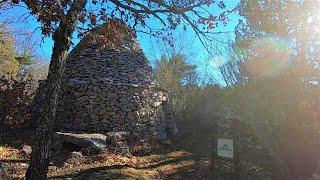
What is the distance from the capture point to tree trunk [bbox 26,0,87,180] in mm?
7305

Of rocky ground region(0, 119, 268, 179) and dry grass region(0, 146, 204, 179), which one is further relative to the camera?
rocky ground region(0, 119, 268, 179)

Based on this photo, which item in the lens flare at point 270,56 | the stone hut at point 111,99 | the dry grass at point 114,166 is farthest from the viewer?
the stone hut at point 111,99

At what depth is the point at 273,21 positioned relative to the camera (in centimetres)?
1162

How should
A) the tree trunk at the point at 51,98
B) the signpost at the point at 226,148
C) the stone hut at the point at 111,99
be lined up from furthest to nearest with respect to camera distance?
the stone hut at the point at 111,99
the signpost at the point at 226,148
the tree trunk at the point at 51,98

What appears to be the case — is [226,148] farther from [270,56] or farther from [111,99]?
[111,99]

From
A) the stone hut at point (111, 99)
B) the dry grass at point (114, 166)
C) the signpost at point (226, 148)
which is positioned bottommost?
the dry grass at point (114, 166)

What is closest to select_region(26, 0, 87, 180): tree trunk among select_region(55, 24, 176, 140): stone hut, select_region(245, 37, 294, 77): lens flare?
select_region(245, 37, 294, 77): lens flare

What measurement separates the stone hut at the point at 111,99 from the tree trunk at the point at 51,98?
26.4 ft

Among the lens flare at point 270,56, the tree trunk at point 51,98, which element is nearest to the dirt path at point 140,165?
the tree trunk at point 51,98

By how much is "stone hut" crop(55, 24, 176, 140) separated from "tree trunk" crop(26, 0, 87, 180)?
317 inches

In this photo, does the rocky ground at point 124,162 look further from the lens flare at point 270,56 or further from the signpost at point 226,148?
the lens flare at point 270,56

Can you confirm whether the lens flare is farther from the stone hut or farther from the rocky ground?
the stone hut

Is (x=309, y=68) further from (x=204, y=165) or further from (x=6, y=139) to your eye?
(x=6, y=139)

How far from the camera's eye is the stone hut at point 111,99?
51.6ft
